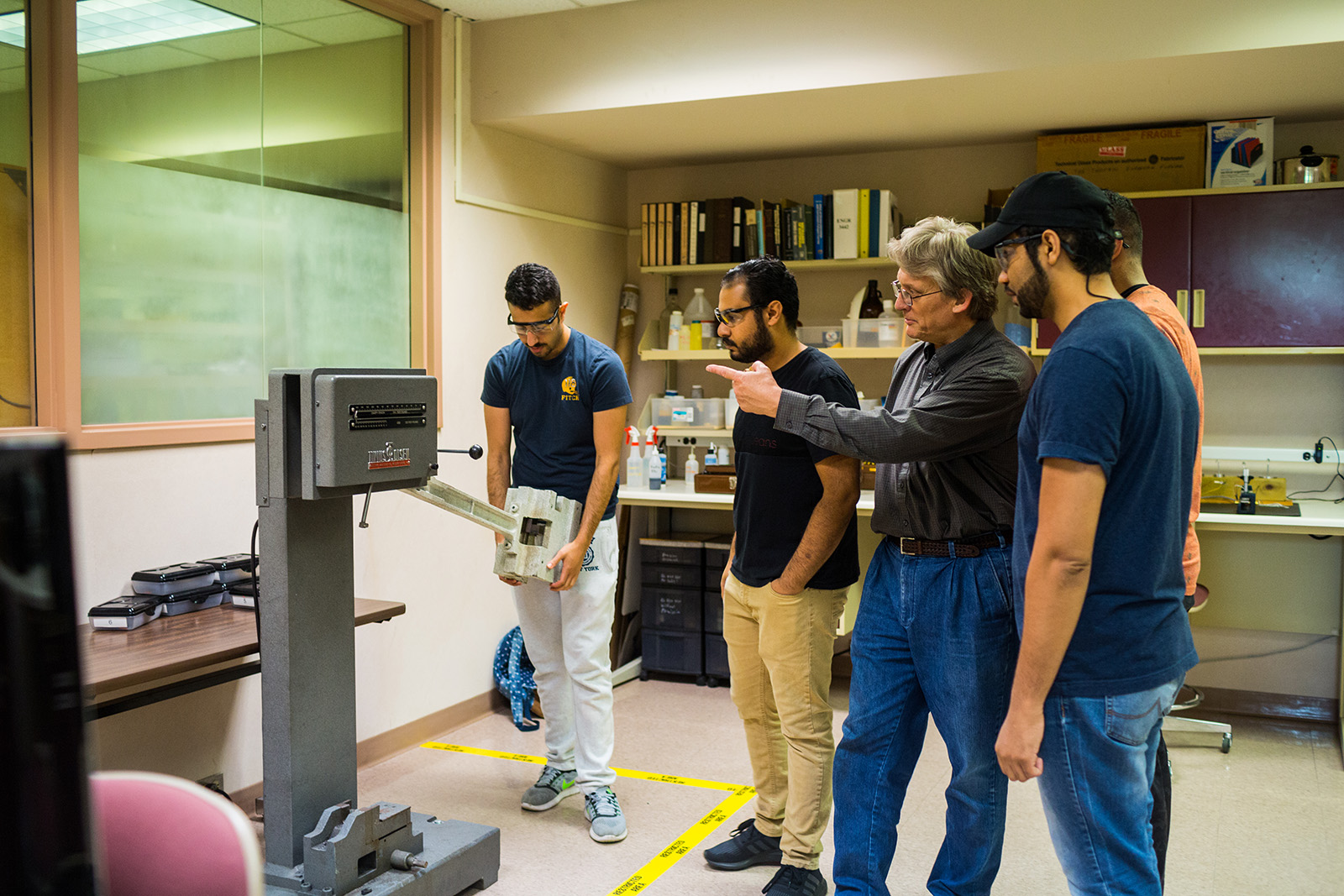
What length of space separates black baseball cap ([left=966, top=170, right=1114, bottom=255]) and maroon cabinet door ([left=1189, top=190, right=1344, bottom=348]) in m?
2.91

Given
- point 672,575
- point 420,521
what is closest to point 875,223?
point 672,575

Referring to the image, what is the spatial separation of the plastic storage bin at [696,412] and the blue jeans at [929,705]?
2770mm

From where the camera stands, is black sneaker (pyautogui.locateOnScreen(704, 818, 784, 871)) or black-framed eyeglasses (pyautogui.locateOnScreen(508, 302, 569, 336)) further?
black-framed eyeglasses (pyautogui.locateOnScreen(508, 302, 569, 336))

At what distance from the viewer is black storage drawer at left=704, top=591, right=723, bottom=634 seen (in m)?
4.71

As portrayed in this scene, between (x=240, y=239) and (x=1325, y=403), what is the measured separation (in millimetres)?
4204

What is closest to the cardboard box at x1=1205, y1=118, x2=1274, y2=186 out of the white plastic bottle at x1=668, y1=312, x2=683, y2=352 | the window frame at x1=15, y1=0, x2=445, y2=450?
the white plastic bottle at x1=668, y1=312, x2=683, y2=352

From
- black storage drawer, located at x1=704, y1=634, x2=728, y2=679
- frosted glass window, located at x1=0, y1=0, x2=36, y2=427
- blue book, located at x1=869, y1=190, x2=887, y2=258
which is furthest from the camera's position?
black storage drawer, located at x1=704, y1=634, x2=728, y2=679

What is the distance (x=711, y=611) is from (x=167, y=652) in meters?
2.72

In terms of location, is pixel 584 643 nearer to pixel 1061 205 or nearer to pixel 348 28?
pixel 1061 205

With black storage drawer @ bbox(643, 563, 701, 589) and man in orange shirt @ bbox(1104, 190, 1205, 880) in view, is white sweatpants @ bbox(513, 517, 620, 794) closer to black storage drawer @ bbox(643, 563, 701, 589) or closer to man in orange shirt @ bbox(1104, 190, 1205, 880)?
man in orange shirt @ bbox(1104, 190, 1205, 880)

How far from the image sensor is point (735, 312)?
2.46 meters

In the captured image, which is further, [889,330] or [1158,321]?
[889,330]

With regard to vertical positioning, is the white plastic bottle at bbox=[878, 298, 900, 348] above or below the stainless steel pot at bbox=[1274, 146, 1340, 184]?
below

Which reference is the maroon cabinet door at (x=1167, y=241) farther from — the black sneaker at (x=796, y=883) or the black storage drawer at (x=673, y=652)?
the black sneaker at (x=796, y=883)
